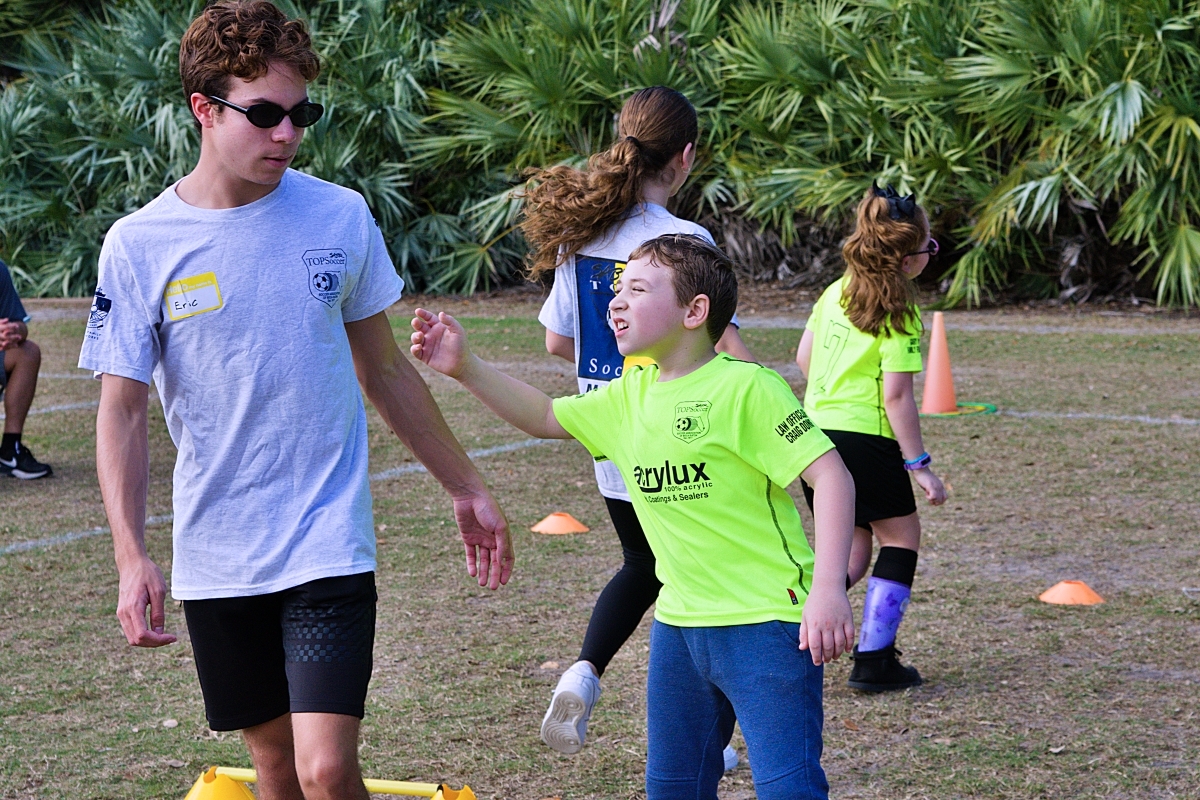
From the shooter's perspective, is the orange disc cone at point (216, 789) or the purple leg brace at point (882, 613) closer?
the orange disc cone at point (216, 789)

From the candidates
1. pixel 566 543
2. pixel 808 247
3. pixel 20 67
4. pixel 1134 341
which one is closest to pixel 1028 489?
pixel 566 543

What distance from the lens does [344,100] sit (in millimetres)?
20656

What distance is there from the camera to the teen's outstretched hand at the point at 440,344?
2.89 meters

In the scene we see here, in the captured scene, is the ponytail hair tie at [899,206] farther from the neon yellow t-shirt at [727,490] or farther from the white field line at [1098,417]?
the white field line at [1098,417]

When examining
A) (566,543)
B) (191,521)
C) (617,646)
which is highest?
(191,521)

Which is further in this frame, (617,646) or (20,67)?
(20,67)

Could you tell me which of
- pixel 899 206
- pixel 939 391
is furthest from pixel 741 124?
pixel 899 206

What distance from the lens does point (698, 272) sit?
290 cm

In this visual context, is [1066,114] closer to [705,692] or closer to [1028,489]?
[1028,489]

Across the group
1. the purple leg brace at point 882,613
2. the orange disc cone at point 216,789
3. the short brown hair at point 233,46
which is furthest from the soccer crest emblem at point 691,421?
the purple leg brace at point 882,613

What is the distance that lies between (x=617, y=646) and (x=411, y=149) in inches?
674

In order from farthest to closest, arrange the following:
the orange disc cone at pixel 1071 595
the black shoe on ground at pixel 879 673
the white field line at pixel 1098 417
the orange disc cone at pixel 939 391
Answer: the orange disc cone at pixel 939 391 < the white field line at pixel 1098 417 < the orange disc cone at pixel 1071 595 < the black shoe on ground at pixel 879 673

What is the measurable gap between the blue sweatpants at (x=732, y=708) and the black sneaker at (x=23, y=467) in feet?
21.2

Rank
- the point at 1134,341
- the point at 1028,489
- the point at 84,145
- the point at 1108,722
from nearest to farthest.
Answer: the point at 1108,722 → the point at 1028,489 → the point at 1134,341 → the point at 84,145
